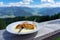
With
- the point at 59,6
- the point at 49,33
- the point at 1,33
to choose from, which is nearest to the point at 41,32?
the point at 49,33

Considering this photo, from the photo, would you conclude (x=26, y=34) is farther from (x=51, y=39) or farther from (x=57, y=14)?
(x=57, y=14)

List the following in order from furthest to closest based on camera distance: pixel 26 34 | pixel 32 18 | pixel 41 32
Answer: pixel 32 18, pixel 41 32, pixel 26 34

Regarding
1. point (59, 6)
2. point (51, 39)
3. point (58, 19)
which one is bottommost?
point (51, 39)

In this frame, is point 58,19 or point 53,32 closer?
point 53,32

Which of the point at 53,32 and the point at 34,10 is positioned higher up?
the point at 34,10

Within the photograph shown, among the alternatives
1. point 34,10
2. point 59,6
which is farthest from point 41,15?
Answer: point 59,6

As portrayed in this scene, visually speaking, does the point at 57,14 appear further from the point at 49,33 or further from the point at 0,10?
the point at 0,10

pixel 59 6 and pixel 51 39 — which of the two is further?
pixel 59 6

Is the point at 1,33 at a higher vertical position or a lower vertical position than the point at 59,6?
lower

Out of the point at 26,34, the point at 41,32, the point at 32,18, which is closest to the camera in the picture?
the point at 26,34
